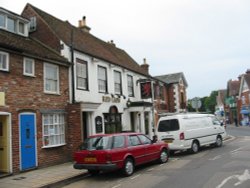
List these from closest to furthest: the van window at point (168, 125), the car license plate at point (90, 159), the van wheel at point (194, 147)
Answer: the car license plate at point (90, 159) → the van window at point (168, 125) → the van wheel at point (194, 147)

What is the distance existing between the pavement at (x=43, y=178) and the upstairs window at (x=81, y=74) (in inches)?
194

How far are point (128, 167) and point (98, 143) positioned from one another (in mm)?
1369

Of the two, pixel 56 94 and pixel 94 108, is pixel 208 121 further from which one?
pixel 56 94

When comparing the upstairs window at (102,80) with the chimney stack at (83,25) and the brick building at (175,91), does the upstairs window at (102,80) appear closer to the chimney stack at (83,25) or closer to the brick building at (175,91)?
the chimney stack at (83,25)

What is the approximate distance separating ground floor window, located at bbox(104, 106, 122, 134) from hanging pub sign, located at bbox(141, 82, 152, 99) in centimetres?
315

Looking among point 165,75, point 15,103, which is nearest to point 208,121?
point 15,103

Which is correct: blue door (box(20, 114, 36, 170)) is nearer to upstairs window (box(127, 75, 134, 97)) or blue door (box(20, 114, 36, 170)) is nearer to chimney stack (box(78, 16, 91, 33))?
upstairs window (box(127, 75, 134, 97))

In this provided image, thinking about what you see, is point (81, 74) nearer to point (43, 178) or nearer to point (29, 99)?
point (29, 99)

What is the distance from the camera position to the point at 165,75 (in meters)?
36.9

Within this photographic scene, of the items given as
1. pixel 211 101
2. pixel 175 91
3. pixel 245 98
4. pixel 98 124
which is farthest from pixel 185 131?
pixel 211 101

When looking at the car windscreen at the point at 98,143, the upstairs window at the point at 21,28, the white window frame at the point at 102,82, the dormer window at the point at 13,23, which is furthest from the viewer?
the white window frame at the point at 102,82

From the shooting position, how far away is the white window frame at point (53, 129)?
13.4 meters

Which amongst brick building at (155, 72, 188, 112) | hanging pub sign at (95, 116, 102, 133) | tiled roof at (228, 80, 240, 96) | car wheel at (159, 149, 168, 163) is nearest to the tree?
tiled roof at (228, 80, 240, 96)

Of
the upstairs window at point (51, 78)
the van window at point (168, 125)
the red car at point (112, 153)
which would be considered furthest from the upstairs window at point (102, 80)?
the red car at point (112, 153)
